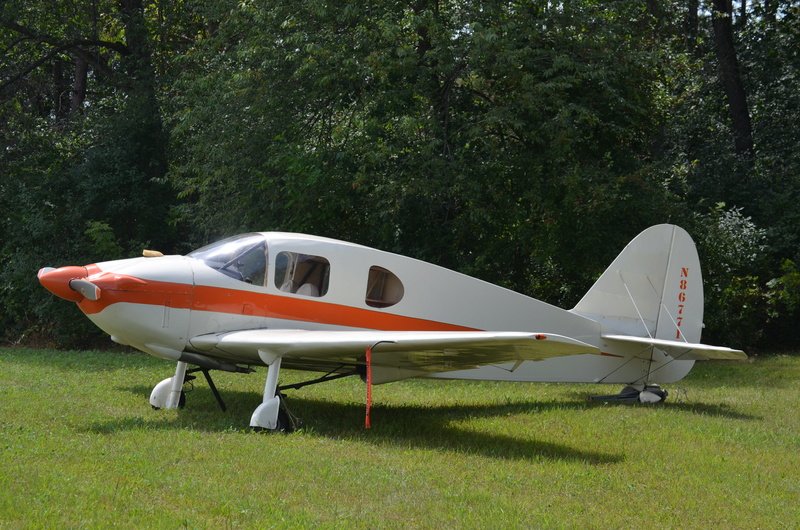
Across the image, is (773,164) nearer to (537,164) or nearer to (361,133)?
(537,164)

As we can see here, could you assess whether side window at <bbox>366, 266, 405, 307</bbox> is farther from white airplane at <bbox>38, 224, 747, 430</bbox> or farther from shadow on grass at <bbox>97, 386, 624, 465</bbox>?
shadow on grass at <bbox>97, 386, 624, 465</bbox>

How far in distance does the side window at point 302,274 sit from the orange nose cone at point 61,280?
200cm

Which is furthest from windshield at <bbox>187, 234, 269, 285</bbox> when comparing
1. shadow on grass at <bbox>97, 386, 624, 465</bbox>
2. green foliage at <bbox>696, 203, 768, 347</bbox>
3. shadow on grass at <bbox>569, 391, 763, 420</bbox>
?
green foliage at <bbox>696, 203, 768, 347</bbox>

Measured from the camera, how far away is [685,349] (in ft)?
30.7

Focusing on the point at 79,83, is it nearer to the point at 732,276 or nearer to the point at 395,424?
the point at 732,276

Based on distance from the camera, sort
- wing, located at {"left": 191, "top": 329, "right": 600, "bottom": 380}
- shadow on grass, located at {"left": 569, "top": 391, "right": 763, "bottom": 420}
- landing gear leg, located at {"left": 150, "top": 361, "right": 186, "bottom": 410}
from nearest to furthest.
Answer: wing, located at {"left": 191, "top": 329, "right": 600, "bottom": 380}, landing gear leg, located at {"left": 150, "top": 361, "right": 186, "bottom": 410}, shadow on grass, located at {"left": 569, "top": 391, "right": 763, "bottom": 420}

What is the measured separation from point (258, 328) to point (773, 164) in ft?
57.5

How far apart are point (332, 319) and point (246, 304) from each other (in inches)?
37.2

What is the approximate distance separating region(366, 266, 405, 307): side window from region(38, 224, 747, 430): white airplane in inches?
0.4

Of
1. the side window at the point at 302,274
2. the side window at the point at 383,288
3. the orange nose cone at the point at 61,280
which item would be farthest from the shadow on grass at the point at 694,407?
the orange nose cone at the point at 61,280

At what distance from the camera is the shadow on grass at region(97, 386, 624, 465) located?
24.6 feet

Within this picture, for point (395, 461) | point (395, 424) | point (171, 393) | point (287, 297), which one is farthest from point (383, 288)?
point (171, 393)

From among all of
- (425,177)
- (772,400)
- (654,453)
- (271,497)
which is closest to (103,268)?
(271,497)

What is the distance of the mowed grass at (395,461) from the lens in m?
5.23
